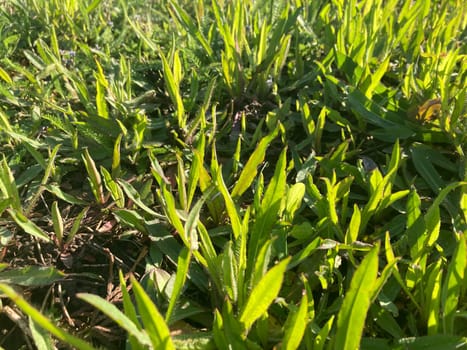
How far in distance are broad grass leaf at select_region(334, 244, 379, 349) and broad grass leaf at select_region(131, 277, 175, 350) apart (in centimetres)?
29

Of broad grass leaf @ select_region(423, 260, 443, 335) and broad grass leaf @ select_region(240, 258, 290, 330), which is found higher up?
broad grass leaf @ select_region(240, 258, 290, 330)

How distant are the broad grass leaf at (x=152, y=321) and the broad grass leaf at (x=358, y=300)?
295 millimetres

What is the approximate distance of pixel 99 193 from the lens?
4.38 feet

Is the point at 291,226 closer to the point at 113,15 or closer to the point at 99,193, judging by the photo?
the point at 99,193

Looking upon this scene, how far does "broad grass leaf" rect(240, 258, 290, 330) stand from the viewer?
849mm

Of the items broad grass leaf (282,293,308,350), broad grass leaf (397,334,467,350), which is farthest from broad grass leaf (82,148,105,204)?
broad grass leaf (397,334,467,350)

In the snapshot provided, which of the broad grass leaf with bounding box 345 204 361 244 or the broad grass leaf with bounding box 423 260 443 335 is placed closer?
the broad grass leaf with bounding box 423 260 443 335

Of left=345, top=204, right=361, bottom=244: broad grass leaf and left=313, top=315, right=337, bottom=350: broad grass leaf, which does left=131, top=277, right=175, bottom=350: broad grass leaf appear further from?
left=345, top=204, right=361, bottom=244: broad grass leaf

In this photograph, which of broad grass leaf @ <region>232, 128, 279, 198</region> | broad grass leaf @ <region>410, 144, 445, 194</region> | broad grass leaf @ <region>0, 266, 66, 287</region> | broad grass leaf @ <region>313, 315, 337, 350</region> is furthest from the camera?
broad grass leaf @ <region>410, 144, 445, 194</region>

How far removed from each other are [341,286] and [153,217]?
1.60 ft

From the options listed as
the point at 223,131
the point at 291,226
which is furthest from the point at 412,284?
the point at 223,131

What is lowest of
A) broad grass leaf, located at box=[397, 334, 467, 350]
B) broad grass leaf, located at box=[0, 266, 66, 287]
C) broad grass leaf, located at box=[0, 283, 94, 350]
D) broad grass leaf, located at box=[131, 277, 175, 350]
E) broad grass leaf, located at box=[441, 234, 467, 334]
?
broad grass leaf, located at box=[397, 334, 467, 350]

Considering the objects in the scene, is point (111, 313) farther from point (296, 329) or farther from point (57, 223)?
point (57, 223)

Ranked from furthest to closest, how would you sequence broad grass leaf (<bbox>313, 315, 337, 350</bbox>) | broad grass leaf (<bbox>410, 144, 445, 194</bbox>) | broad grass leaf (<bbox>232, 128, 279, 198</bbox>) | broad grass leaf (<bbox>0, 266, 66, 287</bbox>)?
broad grass leaf (<bbox>410, 144, 445, 194</bbox>) < broad grass leaf (<bbox>232, 128, 279, 198</bbox>) < broad grass leaf (<bbox>0, 266, 66, 287</bbox>) < broad grass leaf (<bbox>313, 315, 337, 350</bbox>)
